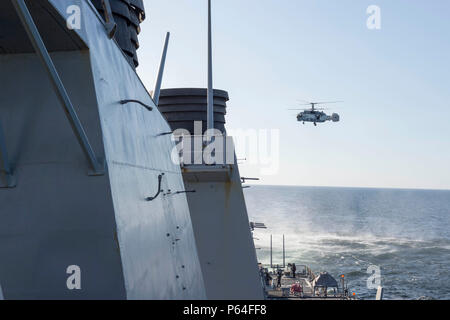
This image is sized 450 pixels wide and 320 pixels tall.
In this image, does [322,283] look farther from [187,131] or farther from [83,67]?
[83,67]

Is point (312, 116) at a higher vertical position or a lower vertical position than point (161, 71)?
higher

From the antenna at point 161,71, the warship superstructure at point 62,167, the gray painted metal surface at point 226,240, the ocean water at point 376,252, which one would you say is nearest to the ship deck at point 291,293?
the ocean water at point 376,252

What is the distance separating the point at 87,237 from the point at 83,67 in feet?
3.61

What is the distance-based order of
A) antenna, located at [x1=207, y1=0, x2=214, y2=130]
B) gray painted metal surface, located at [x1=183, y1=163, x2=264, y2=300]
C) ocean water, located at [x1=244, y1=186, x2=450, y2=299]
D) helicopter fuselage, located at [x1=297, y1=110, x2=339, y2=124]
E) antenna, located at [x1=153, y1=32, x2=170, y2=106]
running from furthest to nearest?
1. helicopter fuselage, located at [x1=297, y1=110, x2=339, y2=124]
2. ocean water, located at [x1=244, y1=186, x2=450, y2=299]
3. antenna, located at [x1=207, y1=0, x2=214, y2=130]
4. gray painted metal surface, located at [x1=183, y1=163, x2=264, y2=300]
5. antenna, located at [x1=153, y1=32, x2=170, y2=106]

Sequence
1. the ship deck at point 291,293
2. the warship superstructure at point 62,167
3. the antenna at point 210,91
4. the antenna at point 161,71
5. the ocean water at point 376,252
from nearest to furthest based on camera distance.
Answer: the warship superstructure at point 62,167 < the antenna at point 161,71 < the antenna at point 210,91 < the ship deck at point 291,293 < the ocean water at point 376,252

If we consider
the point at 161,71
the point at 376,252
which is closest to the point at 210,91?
the point at 161,71

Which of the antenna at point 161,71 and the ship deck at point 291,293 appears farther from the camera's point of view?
the ship deck at point 291,293

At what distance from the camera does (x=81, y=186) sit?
2.28 meters

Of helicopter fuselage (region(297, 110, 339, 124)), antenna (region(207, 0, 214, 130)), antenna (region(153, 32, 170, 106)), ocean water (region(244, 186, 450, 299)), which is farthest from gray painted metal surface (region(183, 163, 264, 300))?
helicopter fuselage (region(297, 110, 339, 124))

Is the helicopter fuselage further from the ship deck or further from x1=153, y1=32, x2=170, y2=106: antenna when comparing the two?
x1=153, y1=32, x2=170, y2=106: antenna

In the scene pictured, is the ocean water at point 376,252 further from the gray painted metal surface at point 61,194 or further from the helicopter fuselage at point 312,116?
the gray painted metal surface at point 61,194

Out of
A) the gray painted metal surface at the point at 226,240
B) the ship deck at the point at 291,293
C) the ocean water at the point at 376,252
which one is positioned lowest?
the ocean water at the point at 376,252

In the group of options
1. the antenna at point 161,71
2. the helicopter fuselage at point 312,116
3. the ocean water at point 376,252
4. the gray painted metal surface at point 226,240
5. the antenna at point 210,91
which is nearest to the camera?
the antenna at point 161,71

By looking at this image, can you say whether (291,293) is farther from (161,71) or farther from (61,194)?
(61,194)
